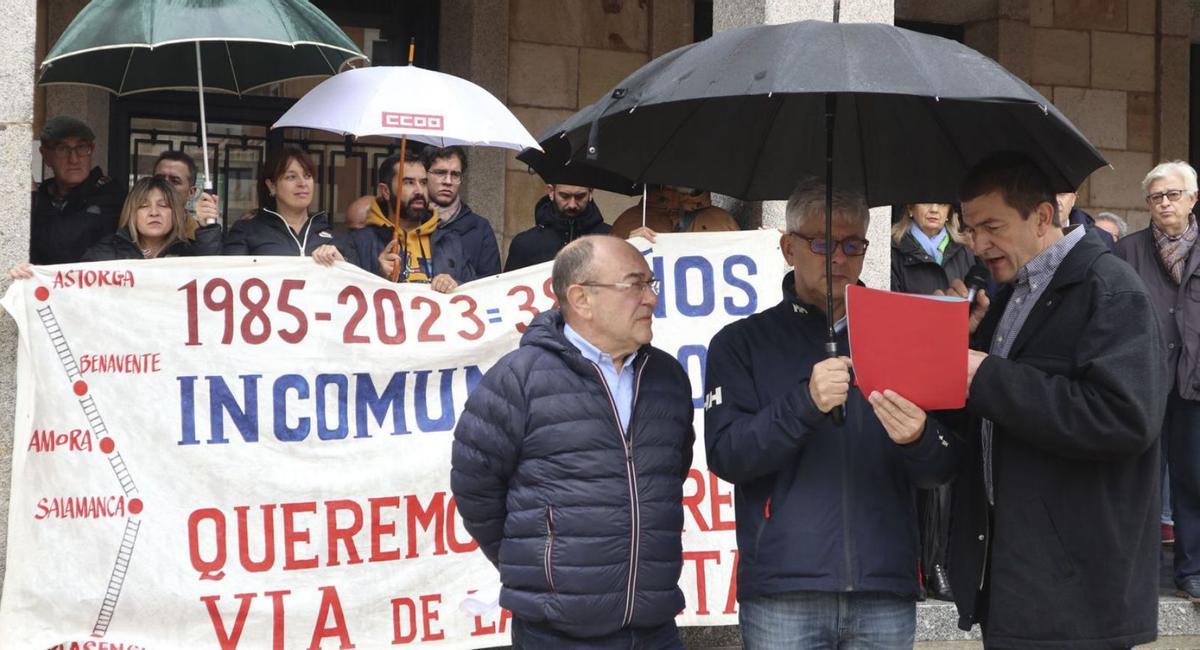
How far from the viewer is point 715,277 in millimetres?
6508

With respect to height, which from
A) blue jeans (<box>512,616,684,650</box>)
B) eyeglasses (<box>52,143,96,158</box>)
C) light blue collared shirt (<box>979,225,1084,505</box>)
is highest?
eyeglasses (<box>52,143,96,158</box>)

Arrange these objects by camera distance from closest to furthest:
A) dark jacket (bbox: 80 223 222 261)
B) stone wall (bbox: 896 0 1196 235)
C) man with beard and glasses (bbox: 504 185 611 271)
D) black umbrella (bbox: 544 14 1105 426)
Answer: black umbrella (bbox: 544 14 1105 426), dark jacket (bbox: 80 223 222 261), man with beard and glasses (bbox: 504 185 611 271), stone wall (bbox: 896 0 1196 235)

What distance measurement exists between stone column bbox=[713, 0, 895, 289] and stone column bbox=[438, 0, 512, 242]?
3.26m

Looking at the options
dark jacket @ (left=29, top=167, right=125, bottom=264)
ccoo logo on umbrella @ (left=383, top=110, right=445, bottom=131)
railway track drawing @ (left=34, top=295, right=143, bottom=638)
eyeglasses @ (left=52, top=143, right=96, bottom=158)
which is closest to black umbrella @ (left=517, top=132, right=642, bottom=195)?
ccoo logo on umbrella @ (left=383, top=110, right=445, bottom=131)

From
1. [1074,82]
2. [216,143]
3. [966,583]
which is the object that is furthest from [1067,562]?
[1074,82]

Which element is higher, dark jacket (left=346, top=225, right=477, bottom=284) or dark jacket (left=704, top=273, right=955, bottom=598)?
dark jacket (left=346, top=225, right=477, bottom=284)

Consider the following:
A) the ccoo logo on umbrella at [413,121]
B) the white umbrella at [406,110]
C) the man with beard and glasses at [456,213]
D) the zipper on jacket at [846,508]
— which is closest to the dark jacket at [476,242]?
the man with beard and glasses at [456,213]

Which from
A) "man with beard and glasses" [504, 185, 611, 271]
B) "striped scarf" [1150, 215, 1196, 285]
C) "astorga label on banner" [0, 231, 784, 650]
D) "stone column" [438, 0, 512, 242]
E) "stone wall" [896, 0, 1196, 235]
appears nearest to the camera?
"astorga label on banner" [0, 231, 784, 650]

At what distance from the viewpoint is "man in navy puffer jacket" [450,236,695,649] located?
12.1 feet

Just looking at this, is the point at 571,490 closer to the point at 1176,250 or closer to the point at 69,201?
Result: the point at 69,201

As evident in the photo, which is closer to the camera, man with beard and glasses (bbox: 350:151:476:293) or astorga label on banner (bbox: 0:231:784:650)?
astorga label on banner (bbox: 0:231:784:650)

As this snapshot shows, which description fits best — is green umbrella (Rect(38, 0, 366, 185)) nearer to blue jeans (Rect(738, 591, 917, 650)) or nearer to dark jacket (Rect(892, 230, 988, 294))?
dark jacket (Rect(892, 230, 988, 294))

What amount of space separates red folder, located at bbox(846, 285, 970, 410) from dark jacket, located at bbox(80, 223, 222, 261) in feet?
11.7

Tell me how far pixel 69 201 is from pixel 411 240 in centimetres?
161
